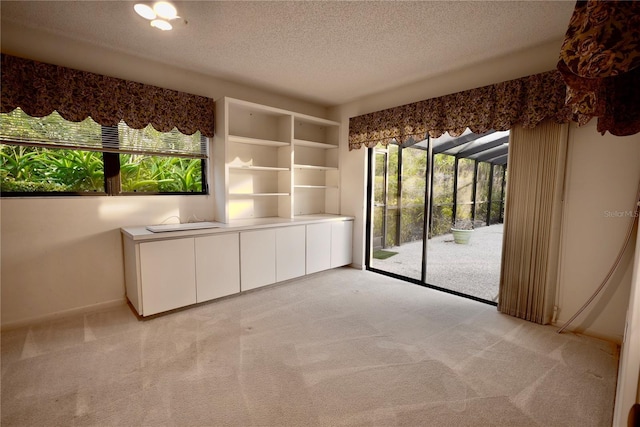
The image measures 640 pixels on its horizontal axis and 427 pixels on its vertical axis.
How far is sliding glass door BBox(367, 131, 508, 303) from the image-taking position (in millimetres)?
3416

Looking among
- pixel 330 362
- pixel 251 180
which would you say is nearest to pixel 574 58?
pixel 330 362

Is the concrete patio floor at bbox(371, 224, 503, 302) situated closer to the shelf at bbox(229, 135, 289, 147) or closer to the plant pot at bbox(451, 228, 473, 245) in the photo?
the plant pot at bbox(451, 228, 473, 245)

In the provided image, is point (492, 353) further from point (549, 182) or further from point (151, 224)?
point (151, 224)

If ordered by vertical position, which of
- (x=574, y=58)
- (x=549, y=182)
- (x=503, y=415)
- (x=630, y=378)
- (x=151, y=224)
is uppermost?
(x=574, y=58)

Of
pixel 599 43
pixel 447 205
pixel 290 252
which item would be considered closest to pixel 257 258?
pixel 290 252

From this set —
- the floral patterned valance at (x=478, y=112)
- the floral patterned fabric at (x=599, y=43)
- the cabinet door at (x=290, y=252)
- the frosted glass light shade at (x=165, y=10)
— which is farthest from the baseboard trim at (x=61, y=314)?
the floral patterned fabric at (x=599, y=43)

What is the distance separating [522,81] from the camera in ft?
8.47

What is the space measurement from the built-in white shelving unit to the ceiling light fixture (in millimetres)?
1035

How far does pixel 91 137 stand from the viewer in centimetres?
271

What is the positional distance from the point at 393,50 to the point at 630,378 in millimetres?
2701

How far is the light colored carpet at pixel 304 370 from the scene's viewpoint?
5.23 ft

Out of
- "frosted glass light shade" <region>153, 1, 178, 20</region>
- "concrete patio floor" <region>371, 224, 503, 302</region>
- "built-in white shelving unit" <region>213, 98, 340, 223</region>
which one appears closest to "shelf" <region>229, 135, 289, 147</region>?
"built-in white shelving unit" <region>213, 98, 340, 223</region>


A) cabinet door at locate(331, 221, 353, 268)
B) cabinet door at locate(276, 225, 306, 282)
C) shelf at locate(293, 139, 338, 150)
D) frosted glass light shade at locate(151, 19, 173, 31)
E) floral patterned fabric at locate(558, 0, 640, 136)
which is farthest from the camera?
cabinet door at locate(331, 221, 353, 268)

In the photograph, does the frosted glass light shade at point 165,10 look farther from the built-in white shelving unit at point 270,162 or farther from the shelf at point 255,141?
the shelf at point 255,141
